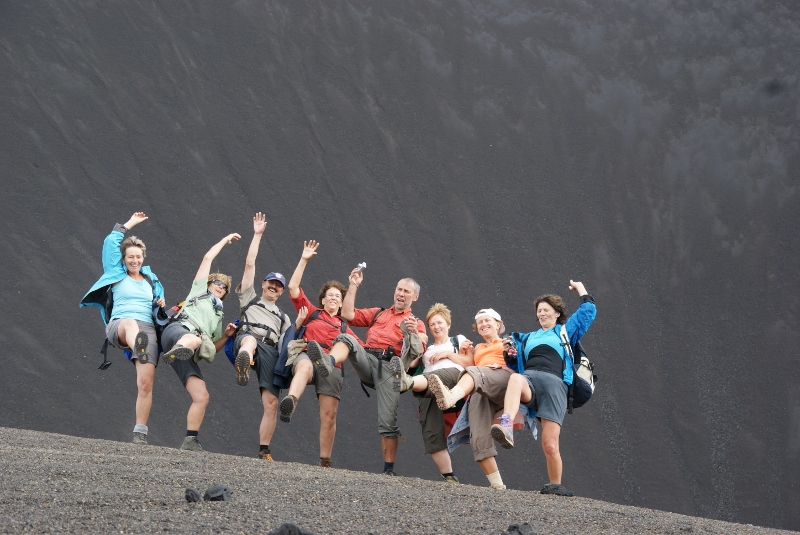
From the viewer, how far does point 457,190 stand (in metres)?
15.5

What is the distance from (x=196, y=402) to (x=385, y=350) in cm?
138

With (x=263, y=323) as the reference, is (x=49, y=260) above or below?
above

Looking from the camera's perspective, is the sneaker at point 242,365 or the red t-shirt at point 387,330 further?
the red t-shirt at point 387,330

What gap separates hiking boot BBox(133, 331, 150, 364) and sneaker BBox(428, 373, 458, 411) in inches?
79.3

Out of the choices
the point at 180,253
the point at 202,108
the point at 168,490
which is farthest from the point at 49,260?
the point at 168,490

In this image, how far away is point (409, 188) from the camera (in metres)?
15.4

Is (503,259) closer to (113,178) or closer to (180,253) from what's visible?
(180,253)

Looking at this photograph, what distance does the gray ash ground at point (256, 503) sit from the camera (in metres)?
3.44

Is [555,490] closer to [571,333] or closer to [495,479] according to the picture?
[495,479]

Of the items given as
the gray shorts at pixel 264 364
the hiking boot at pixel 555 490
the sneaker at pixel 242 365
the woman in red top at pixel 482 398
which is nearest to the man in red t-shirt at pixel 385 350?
the woman in red top at pixel 482 398

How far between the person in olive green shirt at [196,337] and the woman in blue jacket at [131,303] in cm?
17

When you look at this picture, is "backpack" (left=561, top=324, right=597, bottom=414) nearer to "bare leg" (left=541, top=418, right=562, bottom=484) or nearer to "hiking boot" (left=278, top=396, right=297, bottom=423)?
"bare leg" (left=541, top=418, right=562, bottom=484)

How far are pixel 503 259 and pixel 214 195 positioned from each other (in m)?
4.62

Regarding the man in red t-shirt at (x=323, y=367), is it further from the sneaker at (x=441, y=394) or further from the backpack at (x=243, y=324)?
the sneaker at (x=441, y=394)
